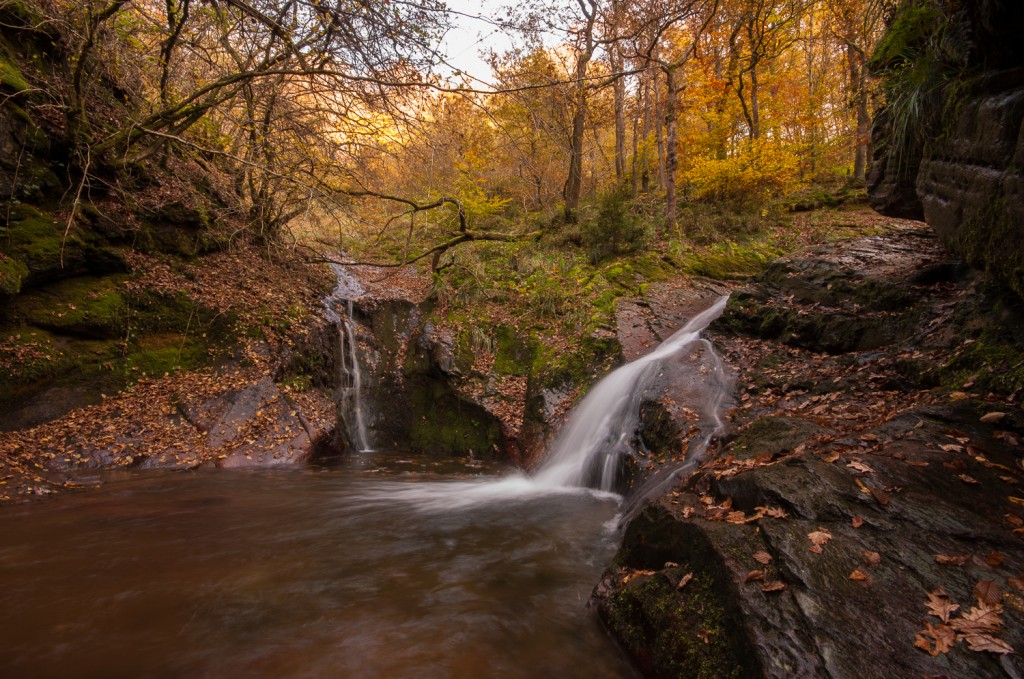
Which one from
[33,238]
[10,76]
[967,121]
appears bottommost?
[33,238]

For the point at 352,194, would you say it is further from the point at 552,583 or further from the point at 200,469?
the point at 552,583

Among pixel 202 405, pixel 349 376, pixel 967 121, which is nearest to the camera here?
pixel 967 121

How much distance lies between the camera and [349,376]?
997 cm

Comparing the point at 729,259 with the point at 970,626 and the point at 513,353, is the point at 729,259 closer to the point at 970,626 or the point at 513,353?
the point at 513,353

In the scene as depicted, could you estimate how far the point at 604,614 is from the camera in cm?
335

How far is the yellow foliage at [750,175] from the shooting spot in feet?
43.3

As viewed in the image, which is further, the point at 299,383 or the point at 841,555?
the point at 299,383

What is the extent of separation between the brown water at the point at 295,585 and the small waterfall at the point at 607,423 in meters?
0.75

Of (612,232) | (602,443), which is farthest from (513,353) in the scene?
(612,232)

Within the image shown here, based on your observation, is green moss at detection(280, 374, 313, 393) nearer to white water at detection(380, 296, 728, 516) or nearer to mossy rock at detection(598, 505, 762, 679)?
white water at detection(380, 296, 728, 516)

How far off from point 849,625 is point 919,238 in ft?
32.3

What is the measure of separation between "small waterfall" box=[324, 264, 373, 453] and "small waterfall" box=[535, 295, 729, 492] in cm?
407

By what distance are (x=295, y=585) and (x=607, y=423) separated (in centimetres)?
479

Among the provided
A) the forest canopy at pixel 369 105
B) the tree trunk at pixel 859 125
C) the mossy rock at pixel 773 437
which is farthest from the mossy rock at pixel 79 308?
the tree trunk at pixel 859 125
